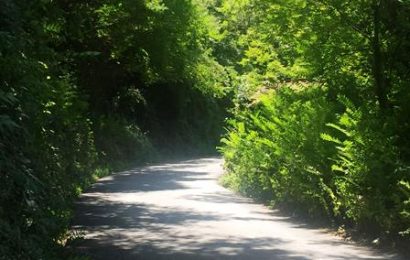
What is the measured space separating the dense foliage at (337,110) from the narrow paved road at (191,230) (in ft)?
2.49

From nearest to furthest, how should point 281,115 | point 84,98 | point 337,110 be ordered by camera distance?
point 337,110 < point 281,115 < point 84,98

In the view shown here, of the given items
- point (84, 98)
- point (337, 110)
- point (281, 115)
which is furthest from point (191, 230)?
point (84, 98)

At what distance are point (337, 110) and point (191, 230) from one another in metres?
4.08

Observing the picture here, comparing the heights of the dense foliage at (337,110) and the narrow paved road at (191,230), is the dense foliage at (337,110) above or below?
above

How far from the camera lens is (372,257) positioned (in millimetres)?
9398

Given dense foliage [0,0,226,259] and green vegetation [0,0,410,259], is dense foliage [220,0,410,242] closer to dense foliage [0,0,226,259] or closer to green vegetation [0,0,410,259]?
green vegetation [0,0,410,259]

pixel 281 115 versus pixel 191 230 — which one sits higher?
pixel 281 115

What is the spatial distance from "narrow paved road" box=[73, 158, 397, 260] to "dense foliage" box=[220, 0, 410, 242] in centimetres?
76

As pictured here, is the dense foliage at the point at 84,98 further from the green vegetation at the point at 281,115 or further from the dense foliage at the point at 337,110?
the dense foliage at the point at 337,110

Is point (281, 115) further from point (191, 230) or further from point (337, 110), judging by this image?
point (191, 230)

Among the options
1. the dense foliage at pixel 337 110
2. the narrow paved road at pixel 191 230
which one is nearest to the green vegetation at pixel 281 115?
the dense foliage at pixel 337 110

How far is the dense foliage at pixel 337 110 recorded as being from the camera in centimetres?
1030

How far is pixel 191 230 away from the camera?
11.8 m

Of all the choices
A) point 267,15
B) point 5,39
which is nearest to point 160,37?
point 267,15
